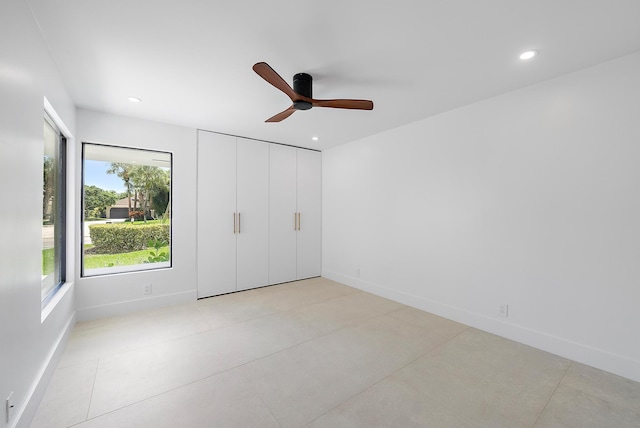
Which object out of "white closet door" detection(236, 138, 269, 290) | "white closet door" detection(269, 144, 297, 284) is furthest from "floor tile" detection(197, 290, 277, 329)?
"white closet door" detection(269, 144, 297, 284)

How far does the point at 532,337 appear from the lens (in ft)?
8.62

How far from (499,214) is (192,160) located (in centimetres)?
409

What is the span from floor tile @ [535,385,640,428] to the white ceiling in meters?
2.63

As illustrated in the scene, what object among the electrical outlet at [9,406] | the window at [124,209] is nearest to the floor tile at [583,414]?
the electrical outlet at [9,406]

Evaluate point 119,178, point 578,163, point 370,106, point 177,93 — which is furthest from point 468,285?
point 119,178

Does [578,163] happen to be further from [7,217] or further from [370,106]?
[7,217]

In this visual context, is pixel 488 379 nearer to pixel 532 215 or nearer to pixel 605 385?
pixel 605 385

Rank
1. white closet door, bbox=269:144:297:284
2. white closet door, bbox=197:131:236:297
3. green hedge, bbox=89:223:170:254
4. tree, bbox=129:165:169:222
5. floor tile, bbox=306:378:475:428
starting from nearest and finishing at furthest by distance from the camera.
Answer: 1. floor tile, bbox=306:378:475:428
2. green hedge, bbox=89:223:170:254
3. tree, bbox=129:165:169:222
4. white closet door, bbox=197:131:236:297
5. white closet door, bbox=269:144:297:284

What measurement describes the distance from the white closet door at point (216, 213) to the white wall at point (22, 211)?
190 centimetres

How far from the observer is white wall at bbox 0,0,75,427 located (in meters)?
1.40

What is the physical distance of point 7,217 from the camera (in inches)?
56.7

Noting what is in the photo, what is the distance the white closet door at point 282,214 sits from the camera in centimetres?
470

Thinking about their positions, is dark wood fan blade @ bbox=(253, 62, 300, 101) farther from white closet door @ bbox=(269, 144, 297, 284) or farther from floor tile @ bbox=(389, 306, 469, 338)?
floor tile @ bbox=(389, 306, 469, 338)

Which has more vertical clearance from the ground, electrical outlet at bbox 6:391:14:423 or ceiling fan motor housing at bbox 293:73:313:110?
ceiling fan motor housing at bbox 293:73:313:110
